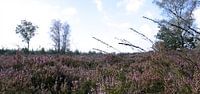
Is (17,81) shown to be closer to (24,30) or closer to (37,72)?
(37,72)

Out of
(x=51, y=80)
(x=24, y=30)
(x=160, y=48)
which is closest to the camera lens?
(x=160, y=48)

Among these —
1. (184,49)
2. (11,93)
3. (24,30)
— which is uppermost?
(24,30)

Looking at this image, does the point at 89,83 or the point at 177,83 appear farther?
the point at 89,83

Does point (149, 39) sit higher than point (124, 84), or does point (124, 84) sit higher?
point (149, 39)

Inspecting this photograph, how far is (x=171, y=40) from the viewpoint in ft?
15.2

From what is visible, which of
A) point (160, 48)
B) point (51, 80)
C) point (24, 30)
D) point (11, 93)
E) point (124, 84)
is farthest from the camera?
point (24, 30)

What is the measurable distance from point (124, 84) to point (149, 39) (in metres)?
1.35

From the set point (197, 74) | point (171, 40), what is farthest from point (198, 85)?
point (171, 40)

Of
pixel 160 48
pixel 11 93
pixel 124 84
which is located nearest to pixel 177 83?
pixel 160 48

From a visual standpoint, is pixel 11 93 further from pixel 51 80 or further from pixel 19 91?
pixel 51 80

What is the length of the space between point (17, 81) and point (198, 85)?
311 centimetres

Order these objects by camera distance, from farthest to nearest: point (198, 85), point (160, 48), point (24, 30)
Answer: point (24, 30), point (160, 48), point (198, 85)

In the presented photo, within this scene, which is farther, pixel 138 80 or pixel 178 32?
pixel 138 80

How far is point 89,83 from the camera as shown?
7.12 meters
